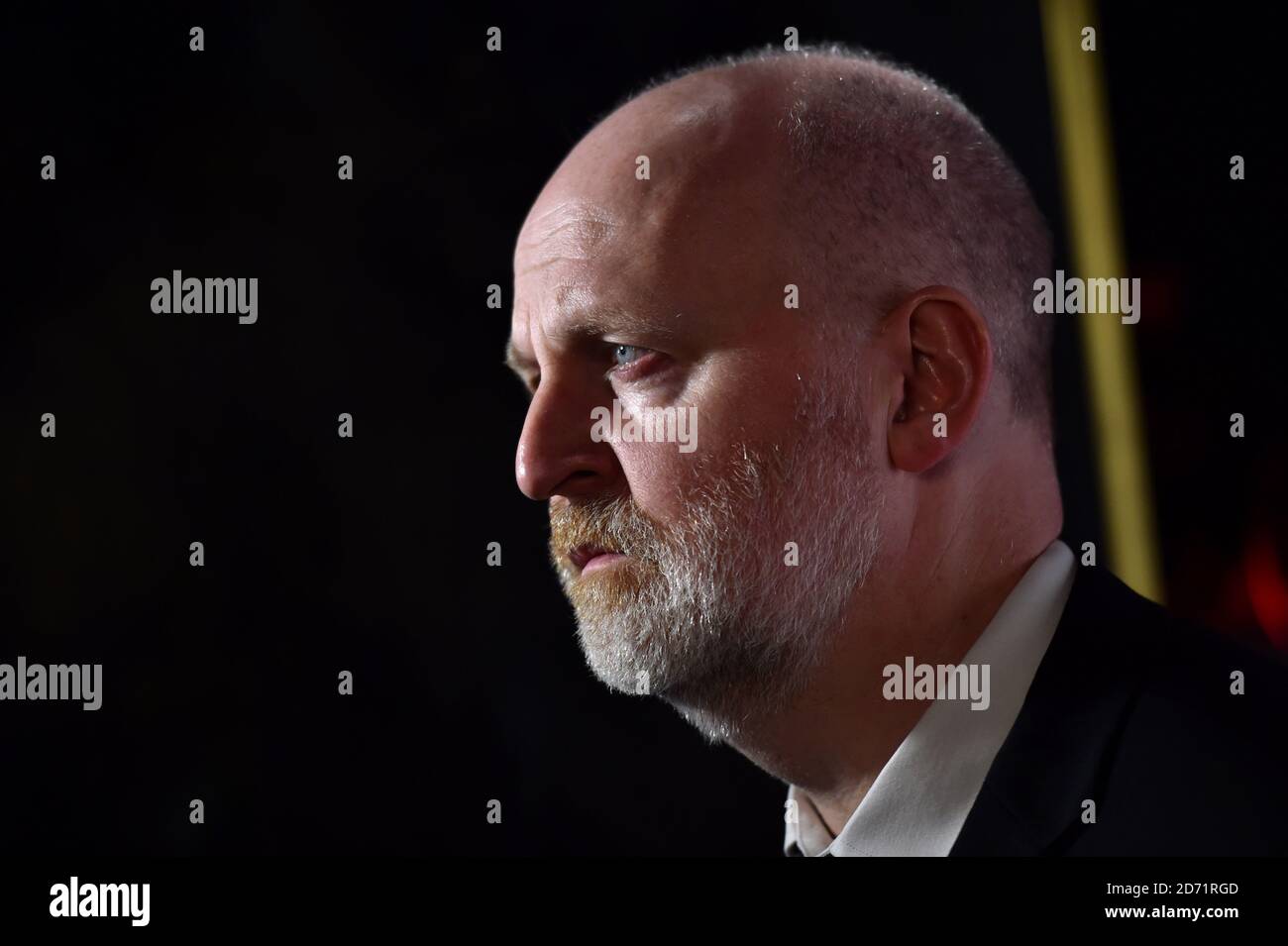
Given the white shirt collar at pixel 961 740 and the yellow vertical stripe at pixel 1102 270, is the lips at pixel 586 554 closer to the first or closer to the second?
the white shirt collar at pixel 961 740

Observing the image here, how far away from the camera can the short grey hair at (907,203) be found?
1.46 m

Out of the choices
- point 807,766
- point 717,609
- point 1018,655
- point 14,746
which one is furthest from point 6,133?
point 1018,655

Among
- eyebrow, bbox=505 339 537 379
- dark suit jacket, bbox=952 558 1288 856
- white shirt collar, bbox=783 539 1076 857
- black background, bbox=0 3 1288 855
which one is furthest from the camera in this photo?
black background, bbox=0 3 1288 855

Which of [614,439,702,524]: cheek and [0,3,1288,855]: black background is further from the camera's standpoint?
[0,3,1288,855]: black background

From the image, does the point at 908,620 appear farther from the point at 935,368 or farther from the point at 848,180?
the point at 848,180

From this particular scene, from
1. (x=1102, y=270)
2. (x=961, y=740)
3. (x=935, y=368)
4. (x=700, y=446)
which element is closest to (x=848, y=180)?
(x=935, y=368)

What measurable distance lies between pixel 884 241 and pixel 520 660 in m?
0.97

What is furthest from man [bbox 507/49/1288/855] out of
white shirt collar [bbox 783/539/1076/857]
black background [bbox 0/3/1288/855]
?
black background [bbox 0/3/1288/855]

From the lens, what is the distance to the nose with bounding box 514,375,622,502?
1474 millimetres

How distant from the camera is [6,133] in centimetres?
190

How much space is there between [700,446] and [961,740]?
1.51 feet

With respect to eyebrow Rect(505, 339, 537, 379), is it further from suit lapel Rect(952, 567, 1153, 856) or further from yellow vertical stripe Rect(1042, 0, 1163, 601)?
yellow vertical stripe Rect(1042, 0, 1163, 601)

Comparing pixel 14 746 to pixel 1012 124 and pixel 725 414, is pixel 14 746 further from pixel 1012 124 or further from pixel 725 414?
pixel 1012 124

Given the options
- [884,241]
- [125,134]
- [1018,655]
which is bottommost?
[1018,655]
